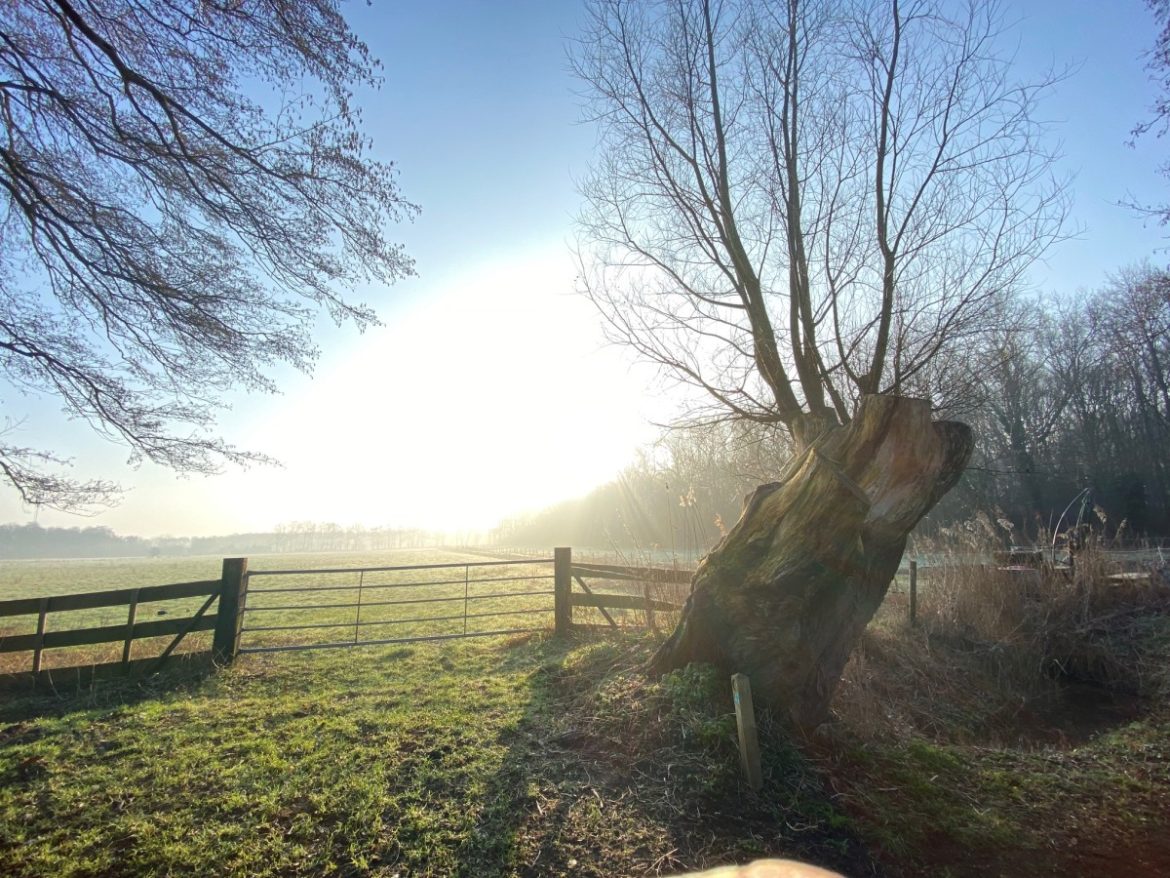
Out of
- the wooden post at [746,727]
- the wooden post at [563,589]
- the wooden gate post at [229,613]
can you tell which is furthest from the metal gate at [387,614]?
the wooden post at [746,727]

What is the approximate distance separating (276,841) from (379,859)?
625 millimetres

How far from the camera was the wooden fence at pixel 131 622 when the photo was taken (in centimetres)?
580

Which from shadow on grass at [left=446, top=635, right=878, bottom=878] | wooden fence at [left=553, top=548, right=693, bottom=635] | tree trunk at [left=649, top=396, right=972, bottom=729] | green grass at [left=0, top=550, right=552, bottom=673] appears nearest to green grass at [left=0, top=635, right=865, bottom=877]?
shadow on grass at [left=446, top=635, right=878, bottom=878]

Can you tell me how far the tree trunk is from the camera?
4094 mm

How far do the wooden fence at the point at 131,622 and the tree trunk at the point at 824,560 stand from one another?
5.58 m

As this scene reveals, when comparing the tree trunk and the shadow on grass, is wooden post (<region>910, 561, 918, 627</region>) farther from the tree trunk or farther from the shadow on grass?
the shadow on grass

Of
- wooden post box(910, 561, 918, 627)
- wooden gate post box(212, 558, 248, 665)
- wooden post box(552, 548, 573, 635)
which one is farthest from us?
wooden post box(910, 561, 918, 627)

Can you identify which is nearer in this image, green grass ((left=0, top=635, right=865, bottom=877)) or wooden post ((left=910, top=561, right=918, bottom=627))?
green grass ((left=0, top=635, right=865, bottom=877))

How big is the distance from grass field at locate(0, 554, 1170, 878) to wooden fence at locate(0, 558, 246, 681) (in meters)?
0.57

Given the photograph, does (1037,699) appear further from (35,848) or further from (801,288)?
(35,848)

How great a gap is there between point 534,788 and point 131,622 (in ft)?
18.6

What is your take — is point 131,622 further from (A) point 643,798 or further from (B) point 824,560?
(B) point 824,560

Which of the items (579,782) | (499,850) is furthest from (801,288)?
(499,850)

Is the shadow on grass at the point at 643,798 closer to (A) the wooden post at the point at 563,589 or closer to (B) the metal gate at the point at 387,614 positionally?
(B) the metal gate at the point at 387,614
